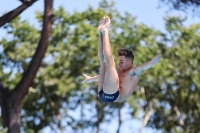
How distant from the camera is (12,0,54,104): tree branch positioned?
13828mm

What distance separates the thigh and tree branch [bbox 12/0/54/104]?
749 centimetres

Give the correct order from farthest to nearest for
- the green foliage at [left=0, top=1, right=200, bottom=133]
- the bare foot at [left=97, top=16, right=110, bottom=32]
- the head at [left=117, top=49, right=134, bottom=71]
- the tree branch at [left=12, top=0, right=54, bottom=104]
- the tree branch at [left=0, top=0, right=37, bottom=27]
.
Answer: the green foliage at [left=0, top=1, right=200, bottom=133] → the tree branch at [left=12, top=0, right=54, bottom=104] → the tree branch at [left=0, top=0, right=37, bottom=27] → the head at [left=117, top=49, right=134, bottom=71] → the bare foot at [left=97, top=16, right=110, bottom=32]

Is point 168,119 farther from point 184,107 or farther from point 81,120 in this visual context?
point 81,120

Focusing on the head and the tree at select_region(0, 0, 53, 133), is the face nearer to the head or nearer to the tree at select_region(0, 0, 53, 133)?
the head

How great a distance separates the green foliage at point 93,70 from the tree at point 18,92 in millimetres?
4658

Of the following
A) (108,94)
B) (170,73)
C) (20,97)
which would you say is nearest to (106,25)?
(108,94)

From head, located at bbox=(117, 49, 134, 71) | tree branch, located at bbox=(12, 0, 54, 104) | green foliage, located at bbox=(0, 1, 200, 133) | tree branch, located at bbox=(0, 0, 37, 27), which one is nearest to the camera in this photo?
head, located at bbox=(117, 49, 134, 71)

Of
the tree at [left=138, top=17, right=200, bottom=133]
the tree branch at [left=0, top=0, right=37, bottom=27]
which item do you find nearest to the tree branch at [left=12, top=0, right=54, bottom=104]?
the tree branch at [left=0, top=0, right=37, bottom=27]

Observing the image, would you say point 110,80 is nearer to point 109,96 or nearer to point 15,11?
point 109,96

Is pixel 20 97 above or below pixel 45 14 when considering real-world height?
below

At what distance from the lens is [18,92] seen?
1383 centimetres

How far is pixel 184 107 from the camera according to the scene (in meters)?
21.2

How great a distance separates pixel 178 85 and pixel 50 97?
15.0 ft

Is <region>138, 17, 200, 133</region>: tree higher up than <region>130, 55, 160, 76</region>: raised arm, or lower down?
lower down
